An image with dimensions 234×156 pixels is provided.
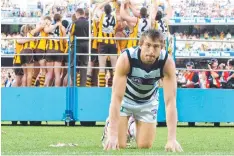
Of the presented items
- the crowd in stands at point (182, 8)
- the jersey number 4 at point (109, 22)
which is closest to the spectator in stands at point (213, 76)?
the jersey number 4 at point (109, 22)

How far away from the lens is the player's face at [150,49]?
8.41m

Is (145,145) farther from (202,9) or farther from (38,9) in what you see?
(38,9)

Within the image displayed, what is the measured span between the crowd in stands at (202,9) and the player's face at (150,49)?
13857mm

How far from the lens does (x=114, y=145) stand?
340 inches

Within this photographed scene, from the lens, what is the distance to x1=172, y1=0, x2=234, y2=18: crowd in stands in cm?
2258

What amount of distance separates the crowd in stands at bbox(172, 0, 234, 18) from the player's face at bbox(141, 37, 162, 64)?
13857 millimetres

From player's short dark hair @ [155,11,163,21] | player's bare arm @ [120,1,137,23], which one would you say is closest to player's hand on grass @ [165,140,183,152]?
player's bare arm @ [120,1,137,23]

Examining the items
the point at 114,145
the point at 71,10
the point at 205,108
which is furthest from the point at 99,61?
the point at 114,145

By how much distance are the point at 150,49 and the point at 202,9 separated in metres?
14.6

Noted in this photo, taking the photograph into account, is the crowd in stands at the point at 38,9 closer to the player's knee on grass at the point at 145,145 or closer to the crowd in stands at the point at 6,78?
the crowd in stands at the point at 6,78

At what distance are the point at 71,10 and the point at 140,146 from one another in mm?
13551

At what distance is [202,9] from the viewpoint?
22.8 metres

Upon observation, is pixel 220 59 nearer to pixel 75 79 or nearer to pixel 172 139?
pixel 75 79

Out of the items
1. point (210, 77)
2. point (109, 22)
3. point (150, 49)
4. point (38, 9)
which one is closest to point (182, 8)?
point (38, 9)
